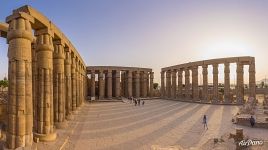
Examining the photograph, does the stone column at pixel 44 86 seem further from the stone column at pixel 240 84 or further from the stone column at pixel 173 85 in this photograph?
the stone column at pixel 173 85

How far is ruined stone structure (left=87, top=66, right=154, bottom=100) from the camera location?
139 feet

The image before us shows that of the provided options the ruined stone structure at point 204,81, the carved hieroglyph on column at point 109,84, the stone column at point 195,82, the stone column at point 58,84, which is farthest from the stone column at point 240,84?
the stone column at point 58,84

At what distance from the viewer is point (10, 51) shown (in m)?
8.77

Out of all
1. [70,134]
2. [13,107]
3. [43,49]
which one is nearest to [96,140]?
[70,134]

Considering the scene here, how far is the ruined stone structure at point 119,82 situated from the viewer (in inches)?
1672

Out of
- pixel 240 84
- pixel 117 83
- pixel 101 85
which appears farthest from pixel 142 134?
pixel 117 83

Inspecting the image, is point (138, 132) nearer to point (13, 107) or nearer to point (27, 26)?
point (13, 107)

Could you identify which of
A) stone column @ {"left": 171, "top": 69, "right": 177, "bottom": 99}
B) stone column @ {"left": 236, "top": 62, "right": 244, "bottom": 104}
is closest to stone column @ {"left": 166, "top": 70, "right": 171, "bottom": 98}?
stone column @ {"left": 171, "top": 69, "right": 177, "bottom": 99}

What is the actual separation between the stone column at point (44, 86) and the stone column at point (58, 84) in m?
2.82

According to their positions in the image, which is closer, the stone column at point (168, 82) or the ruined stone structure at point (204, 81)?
the ruined stone structure at point (204, 81)

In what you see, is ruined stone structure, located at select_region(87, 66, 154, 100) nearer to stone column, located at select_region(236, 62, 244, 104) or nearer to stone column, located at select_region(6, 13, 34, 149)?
stone column, located at select_region(236, 62, 244, 104)

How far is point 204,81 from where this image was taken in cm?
3331

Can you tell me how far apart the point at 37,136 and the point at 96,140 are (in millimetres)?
2803

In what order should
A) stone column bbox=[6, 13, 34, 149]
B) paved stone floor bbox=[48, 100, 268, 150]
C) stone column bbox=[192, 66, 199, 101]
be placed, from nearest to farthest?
stone column bbox=[6, 13, 34, 149] < paved stone floor bbox=[48, 100, 268, 150] < stone column bbox=[192, 66, 199, 101]
